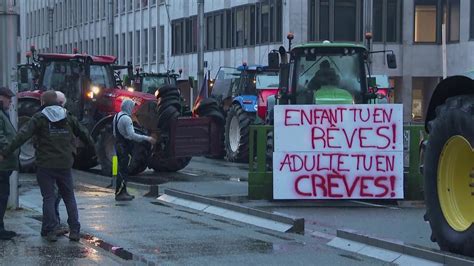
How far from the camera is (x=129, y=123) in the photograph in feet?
47.5

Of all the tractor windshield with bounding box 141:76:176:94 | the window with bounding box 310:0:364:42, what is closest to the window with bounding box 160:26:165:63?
the window with bounding box 310:0:364:42

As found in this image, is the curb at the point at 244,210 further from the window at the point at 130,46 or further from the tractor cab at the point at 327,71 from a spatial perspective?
the window at the point at 130,46

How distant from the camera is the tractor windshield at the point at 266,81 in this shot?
73.5 ft

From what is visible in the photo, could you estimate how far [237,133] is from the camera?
23.2 m

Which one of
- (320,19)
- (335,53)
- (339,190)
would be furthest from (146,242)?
(320,19)

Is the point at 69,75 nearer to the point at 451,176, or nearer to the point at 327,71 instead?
the point at 327,71

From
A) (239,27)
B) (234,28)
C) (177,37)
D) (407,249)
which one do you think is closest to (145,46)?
(177,37)

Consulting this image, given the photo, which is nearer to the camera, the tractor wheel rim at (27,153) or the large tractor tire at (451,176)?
the large tractor tire at (451,176)

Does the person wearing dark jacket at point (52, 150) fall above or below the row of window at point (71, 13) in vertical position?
below

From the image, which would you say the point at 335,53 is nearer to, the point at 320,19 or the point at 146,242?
the point at 146,242

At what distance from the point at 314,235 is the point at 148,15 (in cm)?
4743

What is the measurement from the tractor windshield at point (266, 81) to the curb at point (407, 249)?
40.5 ft

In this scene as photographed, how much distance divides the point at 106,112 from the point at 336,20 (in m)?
22.7

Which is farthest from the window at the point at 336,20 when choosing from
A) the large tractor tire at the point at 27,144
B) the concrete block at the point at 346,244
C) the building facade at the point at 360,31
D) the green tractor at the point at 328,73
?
the concrete block at the point at 346,244
